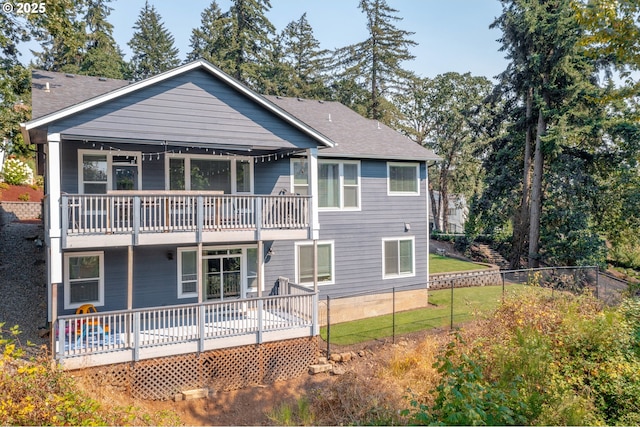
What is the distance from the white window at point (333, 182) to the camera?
50.4 ft

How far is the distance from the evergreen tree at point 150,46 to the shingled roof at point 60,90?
3606 centimetres

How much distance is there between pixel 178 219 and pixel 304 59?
112 ft

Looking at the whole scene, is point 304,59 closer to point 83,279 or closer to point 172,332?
point 83,279

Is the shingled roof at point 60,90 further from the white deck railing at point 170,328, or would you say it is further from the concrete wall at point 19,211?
the concrete wall at point 19,211

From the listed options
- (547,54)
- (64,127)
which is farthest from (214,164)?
(547,54)

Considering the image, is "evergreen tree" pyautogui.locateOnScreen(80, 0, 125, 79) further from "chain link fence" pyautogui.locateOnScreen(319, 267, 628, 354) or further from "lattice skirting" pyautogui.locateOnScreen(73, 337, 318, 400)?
"lattice skirting" pyautogui.locateOnScreen(73, 337, 318, 400)

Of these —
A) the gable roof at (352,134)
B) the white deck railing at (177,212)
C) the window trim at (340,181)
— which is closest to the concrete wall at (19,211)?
the white deck railing at (177,212)

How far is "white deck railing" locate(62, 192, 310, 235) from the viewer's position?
10508mm

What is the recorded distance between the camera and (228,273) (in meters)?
14.0

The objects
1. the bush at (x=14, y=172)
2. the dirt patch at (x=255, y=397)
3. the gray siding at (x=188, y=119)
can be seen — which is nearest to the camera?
the dirt patch at (x=255, y=397)

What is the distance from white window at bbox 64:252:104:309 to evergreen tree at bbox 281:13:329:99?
94.6 feet

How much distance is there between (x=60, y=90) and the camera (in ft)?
40.8

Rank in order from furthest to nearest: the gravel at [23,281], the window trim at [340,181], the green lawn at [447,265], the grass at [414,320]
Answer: the green lawn at [447,265], the window trim at [340,181], the grass at [414,320], the gravel at [23,281]

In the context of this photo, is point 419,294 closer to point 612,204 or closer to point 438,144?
point 612,204
